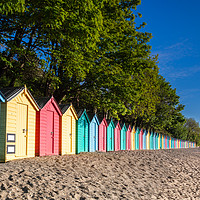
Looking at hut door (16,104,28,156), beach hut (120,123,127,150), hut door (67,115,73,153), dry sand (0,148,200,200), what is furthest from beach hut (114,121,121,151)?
hut door (16,104,28,156)

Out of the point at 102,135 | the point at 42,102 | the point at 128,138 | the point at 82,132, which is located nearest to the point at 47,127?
the point at 42,102

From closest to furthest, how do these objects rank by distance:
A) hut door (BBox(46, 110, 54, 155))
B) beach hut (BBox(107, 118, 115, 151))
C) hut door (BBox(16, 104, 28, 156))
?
hut door (BBox(16, 104, 28, 156)), hut door (BBox(46, 110, 54, 155)), beach hut (BBox(107, 118, 115, 151))

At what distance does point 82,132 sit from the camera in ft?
57.3

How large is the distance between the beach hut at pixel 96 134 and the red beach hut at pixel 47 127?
404cm

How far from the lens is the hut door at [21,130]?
1177 centimetres

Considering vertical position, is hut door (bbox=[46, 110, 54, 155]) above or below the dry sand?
above

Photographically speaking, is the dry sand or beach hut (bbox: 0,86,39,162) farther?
beach hut (bbox: 0,86,39,162)

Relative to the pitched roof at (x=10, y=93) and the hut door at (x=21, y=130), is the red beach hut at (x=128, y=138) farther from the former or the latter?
the pitched roof at (x=10, y=93)

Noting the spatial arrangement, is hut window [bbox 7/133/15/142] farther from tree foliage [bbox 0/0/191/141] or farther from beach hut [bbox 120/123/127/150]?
beach hut [bbox 120/123/127/150]

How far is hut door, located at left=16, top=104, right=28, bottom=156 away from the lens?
11767 mm

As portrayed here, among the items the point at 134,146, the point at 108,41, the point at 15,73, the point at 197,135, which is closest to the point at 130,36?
the point at 108,41

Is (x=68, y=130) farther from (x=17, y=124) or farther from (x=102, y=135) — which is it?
(x=102, y=135)

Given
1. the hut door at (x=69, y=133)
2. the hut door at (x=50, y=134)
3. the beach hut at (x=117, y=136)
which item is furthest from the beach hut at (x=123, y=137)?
the hut door at (x=50, y=134)

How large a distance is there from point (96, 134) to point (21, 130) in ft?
27.0
